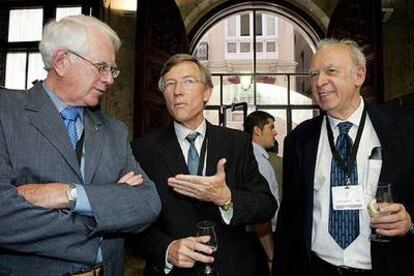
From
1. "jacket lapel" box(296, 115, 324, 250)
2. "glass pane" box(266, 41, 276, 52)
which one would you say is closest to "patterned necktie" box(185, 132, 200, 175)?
"jacket lapel" box(296, 115, 324, 250)

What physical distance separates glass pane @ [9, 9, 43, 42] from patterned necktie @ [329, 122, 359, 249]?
4357 millimetres

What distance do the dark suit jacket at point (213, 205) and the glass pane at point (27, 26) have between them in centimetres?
381

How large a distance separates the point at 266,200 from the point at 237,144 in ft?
0.99

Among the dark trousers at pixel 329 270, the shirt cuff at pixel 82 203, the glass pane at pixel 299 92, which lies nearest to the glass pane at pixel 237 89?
the glass pane at pixel 299 92

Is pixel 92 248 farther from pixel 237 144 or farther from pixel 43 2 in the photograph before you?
pixel 43 2

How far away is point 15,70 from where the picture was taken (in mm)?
5031

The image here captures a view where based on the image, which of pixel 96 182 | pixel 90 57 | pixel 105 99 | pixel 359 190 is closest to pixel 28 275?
pixel 96 182

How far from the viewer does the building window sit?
196 inches

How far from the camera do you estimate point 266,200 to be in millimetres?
1860

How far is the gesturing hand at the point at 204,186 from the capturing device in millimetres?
1570

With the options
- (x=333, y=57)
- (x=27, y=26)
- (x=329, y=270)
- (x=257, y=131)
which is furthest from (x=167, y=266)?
(x=27, y=26)

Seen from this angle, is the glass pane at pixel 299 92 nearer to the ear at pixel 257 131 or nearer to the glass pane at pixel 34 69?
the ear at pixel 257 131

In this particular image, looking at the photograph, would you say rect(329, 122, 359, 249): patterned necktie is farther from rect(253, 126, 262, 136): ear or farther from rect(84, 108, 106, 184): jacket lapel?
rect(253, 126, 262, 136): ear

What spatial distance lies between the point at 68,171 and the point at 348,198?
1.17 meters
